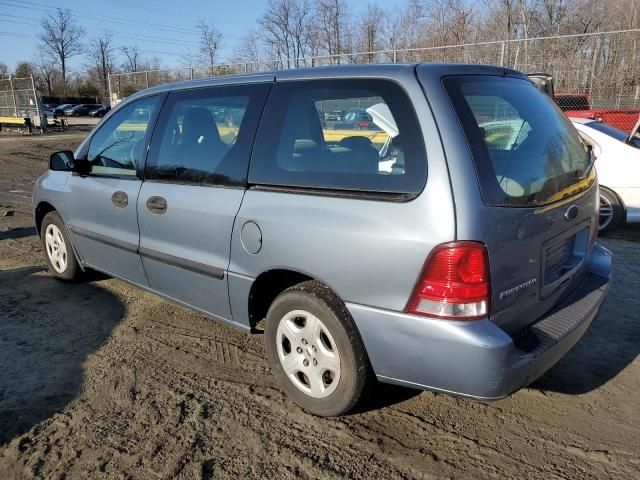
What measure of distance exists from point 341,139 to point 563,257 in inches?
54.8

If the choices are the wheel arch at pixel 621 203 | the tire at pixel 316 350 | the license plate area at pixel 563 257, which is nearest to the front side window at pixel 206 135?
the tire at pixel 316 350

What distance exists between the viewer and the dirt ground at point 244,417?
253 centimetres

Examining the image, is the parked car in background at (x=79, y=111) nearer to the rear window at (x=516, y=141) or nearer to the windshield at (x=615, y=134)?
the windshield at (x=615, y=134)

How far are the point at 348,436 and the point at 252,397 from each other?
26.6 inches

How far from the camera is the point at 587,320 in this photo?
285 centimetres

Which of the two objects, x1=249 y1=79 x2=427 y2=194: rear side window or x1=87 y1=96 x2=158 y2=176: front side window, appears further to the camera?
x1=87 y1=96 x2=158 y2=176: front side window

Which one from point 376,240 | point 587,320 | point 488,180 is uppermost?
point 488,180

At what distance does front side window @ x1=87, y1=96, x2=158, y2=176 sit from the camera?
394 centimetres

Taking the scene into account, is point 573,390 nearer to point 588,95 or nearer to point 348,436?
point 348,436

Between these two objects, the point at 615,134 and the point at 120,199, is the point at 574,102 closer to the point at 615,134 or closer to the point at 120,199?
the point at 615,134

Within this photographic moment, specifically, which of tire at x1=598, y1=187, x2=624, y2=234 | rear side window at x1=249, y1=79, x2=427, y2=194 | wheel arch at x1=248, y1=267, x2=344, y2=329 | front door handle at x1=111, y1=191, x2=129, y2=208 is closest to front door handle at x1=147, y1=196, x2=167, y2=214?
front door handle at x1=111, y1=191, x2=129, y2=208

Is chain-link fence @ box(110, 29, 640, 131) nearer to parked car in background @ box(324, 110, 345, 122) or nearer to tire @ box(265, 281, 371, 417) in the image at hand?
parked car in background @ box(324, 110, 345, 122)

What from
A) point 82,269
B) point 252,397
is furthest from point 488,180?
point 82,269

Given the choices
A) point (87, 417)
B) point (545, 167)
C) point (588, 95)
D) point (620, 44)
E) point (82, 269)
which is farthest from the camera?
point (588, 95)
